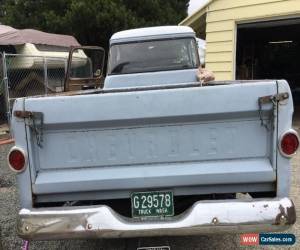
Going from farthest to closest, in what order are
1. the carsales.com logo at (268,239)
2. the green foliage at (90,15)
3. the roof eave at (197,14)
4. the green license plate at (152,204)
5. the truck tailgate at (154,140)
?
the green foliage at (90,15) < the roof eave at (197,14) < the carsales.com logo at (268,239) < the green license plate at (152,204) < the truck tailgate at (154,140)

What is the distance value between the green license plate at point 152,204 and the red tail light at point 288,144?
0.94 meters

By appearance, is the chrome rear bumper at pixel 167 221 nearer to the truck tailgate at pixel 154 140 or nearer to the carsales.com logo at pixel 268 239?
the truck tailgate at pixel 154 140

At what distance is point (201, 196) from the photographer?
4.11 m

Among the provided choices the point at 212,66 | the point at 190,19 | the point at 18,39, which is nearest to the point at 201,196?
the point at 212,66

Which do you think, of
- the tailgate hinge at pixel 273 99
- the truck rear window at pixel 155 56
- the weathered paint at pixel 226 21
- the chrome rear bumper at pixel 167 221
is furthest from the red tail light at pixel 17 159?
the weathered paint at pixel 226 21

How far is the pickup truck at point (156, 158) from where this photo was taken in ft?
A: 12.1

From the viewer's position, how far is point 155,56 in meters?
6.86

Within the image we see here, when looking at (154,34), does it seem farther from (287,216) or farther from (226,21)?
(226,21)

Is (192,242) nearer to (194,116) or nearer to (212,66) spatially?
(194,116)

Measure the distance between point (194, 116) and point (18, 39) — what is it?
12129mm

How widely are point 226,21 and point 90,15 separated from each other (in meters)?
8.62

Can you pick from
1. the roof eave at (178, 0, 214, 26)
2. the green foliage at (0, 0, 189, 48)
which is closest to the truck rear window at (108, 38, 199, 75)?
the roof eave at (178, 0, 214, 26)

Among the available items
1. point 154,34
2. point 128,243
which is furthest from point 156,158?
point 154,34

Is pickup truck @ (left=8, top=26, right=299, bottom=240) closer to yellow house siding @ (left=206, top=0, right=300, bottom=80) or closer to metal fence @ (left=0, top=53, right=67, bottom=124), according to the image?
yellow house siding @ (left=206, top=0, right=300, bottom=80)
